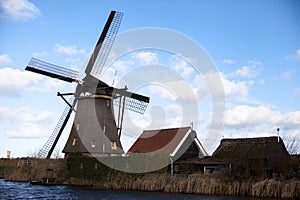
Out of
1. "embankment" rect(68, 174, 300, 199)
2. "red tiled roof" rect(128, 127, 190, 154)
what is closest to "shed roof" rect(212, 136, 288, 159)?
"red tiled roof" rect(128, 127, 190, 154)

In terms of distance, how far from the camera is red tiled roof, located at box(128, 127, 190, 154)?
25109 mm

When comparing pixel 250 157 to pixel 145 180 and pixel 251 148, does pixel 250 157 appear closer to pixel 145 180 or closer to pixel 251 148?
pixel 251 148

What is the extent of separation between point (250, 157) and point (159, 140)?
21.7 feet

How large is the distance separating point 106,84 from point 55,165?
642cm

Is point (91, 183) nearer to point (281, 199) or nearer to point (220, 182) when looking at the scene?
point (220, 182)

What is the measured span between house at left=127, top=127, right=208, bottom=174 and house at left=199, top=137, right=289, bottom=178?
128 centimetres

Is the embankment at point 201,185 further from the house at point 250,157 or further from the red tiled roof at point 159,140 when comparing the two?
the red tiled roof at point 159,140

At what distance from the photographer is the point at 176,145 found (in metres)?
24.5

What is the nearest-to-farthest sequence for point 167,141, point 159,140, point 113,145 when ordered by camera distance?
point 167,141 < point 113,145 < point 159,140

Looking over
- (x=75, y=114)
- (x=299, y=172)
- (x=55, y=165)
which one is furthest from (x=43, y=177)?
(x=299, y=172)

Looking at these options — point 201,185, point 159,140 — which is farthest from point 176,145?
point 201,185

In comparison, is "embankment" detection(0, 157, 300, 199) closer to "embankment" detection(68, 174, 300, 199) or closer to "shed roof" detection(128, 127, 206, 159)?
"embankment" detection(68, 174, 300, 199)

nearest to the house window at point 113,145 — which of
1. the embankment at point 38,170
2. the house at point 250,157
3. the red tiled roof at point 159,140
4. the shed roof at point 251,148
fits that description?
the red tiled roof at point 159,140

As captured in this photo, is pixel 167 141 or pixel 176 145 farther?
pixel 167 141
